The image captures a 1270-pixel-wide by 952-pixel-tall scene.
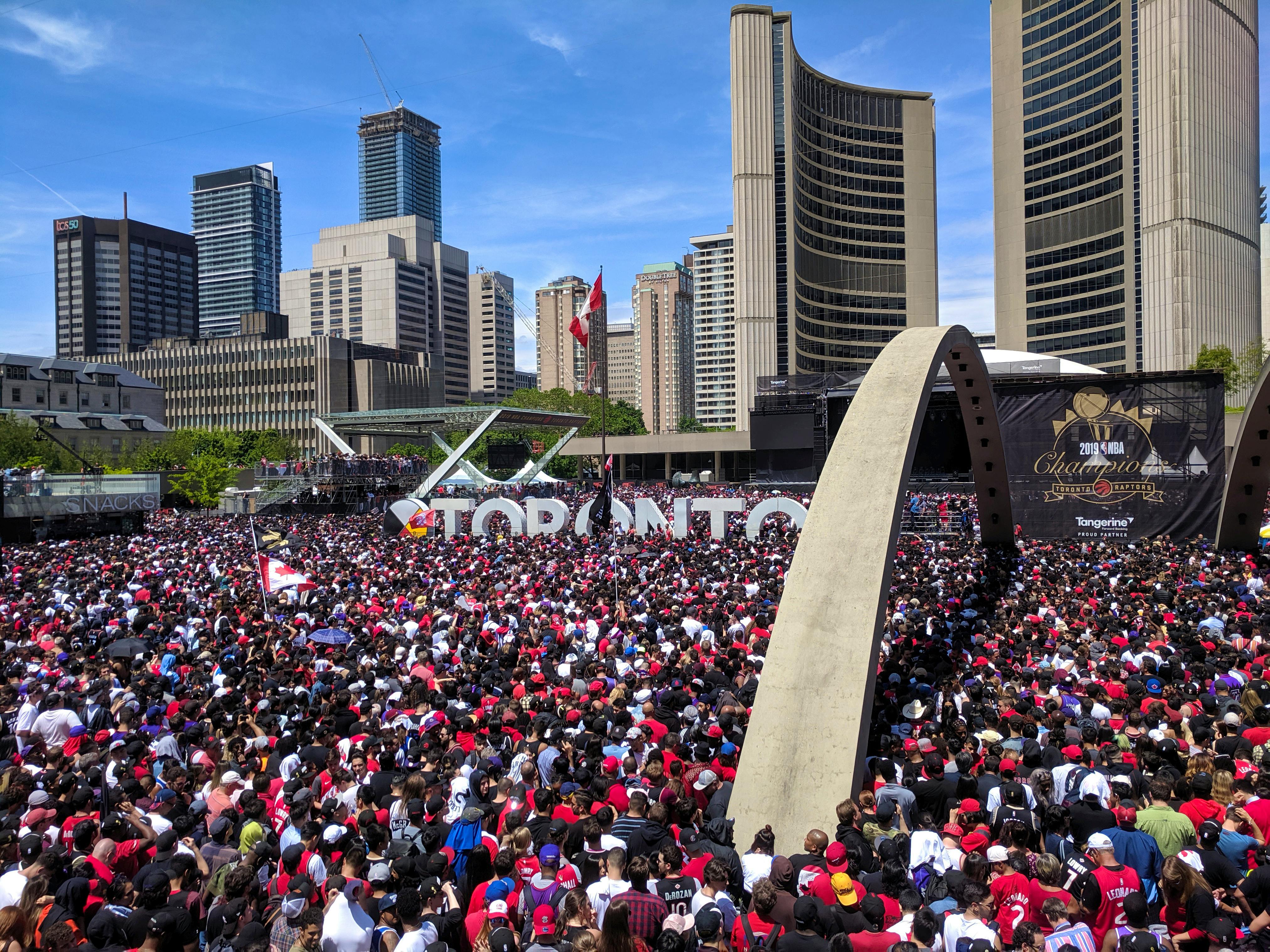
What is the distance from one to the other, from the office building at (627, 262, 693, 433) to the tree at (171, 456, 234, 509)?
438ft

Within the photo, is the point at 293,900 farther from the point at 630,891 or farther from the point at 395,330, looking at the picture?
the point at 395,330

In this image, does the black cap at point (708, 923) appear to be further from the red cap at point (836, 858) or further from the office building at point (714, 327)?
the office building at point (714, 327)

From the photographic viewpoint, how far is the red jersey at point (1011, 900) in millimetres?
4680

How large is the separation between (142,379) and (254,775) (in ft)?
295

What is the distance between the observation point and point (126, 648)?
11.7 m

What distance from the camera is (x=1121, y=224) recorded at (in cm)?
7200

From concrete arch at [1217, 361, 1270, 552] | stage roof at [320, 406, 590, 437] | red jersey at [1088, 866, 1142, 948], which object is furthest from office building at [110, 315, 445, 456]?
red jersey at [1088, 866, 1142, 948]

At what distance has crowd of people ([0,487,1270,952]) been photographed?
15.2 feet

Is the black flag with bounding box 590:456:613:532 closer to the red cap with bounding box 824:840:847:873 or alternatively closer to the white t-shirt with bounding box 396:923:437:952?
the red cap with bounding box 824:840:847:873

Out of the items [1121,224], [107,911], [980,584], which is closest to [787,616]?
[107,911]

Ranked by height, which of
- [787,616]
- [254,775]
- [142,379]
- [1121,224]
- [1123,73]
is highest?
[1123,73]

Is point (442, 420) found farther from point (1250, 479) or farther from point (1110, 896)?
point (1110, 896)

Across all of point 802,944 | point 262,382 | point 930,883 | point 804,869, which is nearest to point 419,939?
point 802,944

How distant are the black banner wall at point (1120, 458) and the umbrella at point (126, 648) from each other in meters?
22.7
